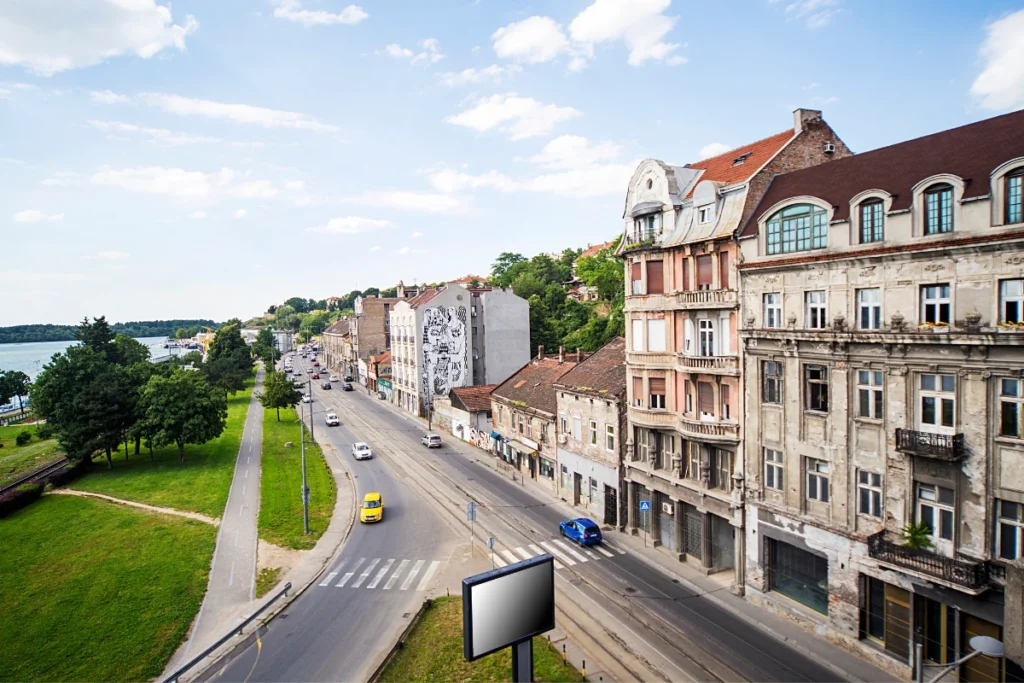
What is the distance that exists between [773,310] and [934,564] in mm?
11160

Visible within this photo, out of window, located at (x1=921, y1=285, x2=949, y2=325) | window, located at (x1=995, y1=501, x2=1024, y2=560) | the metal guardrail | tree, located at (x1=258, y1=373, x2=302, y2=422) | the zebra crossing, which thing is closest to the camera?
window, located at (x1=995, y1=501, x2=1024, y2=560)

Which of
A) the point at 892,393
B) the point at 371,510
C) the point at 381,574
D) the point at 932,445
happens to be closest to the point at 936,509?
the point at 932,445

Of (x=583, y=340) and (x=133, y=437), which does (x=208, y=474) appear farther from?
(x=583, y=340)

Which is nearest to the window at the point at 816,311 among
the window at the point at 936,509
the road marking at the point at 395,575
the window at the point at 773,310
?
the window at the point at 773,310

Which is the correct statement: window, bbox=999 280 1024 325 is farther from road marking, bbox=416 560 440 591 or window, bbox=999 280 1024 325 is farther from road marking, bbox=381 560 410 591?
road marking, bbox=381 560 410 591

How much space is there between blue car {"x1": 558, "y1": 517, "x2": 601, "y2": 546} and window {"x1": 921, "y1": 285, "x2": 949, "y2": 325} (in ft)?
65.4

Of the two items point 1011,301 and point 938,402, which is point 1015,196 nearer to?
point 1011,301

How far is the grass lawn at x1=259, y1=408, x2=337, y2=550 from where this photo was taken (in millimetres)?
35562

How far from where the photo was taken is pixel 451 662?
21.4m

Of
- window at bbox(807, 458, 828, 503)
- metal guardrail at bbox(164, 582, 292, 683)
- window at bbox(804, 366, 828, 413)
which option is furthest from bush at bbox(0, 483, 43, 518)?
window at bbox(804, 366, 828, 413)

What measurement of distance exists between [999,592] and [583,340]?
53.1m

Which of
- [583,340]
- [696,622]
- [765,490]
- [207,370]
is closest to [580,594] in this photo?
[696,622]

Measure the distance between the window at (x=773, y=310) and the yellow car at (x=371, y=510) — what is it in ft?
87.9

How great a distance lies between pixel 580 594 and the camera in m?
26.9
